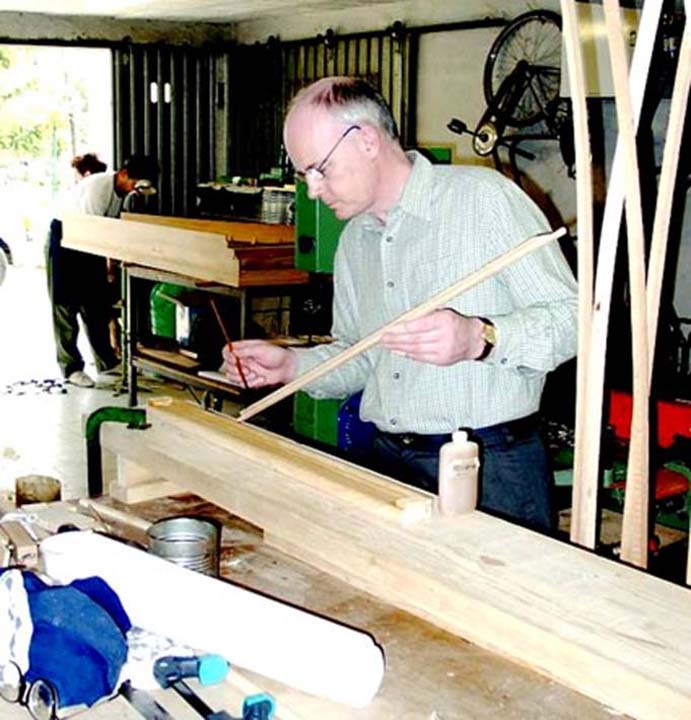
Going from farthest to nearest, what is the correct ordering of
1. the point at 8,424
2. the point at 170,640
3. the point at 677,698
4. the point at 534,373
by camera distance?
the point at 8,424 → the point at 534,373 → the point at 170,640 → the point at 677,698

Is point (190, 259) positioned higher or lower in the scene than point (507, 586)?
higher

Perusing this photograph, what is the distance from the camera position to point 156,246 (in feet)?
20.4

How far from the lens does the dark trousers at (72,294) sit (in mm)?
7695

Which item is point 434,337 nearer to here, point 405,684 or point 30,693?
point 405,684

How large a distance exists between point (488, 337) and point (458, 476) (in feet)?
1.39

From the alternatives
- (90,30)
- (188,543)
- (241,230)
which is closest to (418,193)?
(188,543)

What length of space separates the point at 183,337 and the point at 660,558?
3.84 meters

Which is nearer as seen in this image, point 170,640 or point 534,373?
point 170,640

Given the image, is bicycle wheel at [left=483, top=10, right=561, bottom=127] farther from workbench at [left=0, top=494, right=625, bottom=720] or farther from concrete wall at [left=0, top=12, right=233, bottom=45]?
workbench at [left=0, top=494, right=625, bottom=720]

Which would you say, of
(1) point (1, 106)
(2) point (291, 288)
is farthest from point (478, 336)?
(1) point (1, 106)

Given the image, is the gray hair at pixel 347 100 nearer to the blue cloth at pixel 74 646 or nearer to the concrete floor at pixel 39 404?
the blue cloth at pixel 74 646

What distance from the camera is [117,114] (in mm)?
9062

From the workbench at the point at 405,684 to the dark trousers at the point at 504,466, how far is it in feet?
2.03

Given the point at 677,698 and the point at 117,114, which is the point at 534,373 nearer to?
the point at 677,698
